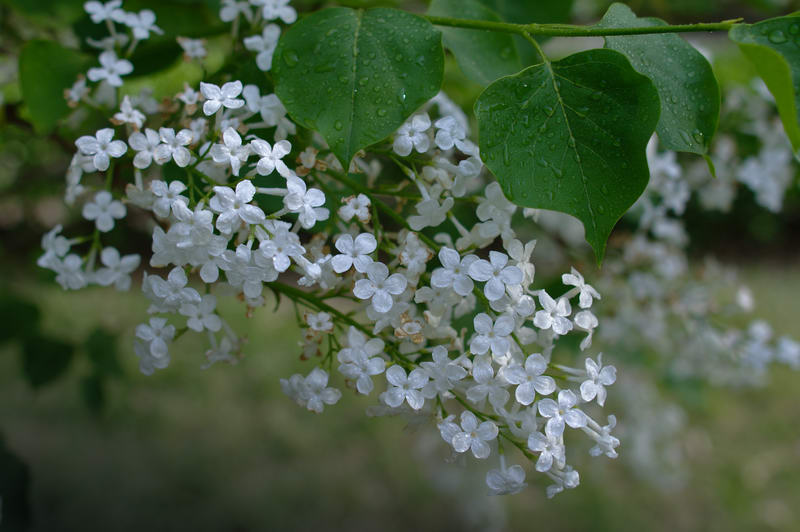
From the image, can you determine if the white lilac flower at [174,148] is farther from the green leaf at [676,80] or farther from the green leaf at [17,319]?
the green leaf at [17,319]

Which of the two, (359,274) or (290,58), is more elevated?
(290,58)

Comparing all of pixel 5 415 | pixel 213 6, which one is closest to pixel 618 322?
pixel 213 6

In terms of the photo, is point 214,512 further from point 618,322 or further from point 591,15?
point 591,15

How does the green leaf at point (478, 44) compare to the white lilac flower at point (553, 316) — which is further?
the green leaf at point (478, 44)

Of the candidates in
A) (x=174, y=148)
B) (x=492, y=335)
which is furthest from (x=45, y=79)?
(x=492, y=335)

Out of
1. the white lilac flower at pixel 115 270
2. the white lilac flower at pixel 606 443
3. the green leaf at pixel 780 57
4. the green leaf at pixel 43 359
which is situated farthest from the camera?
the green leaf at pixel 43 359

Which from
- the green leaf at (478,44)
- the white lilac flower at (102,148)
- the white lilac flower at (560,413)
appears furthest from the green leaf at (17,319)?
the white lilac flower at (560,413)

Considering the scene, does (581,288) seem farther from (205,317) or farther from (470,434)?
(205,317)
